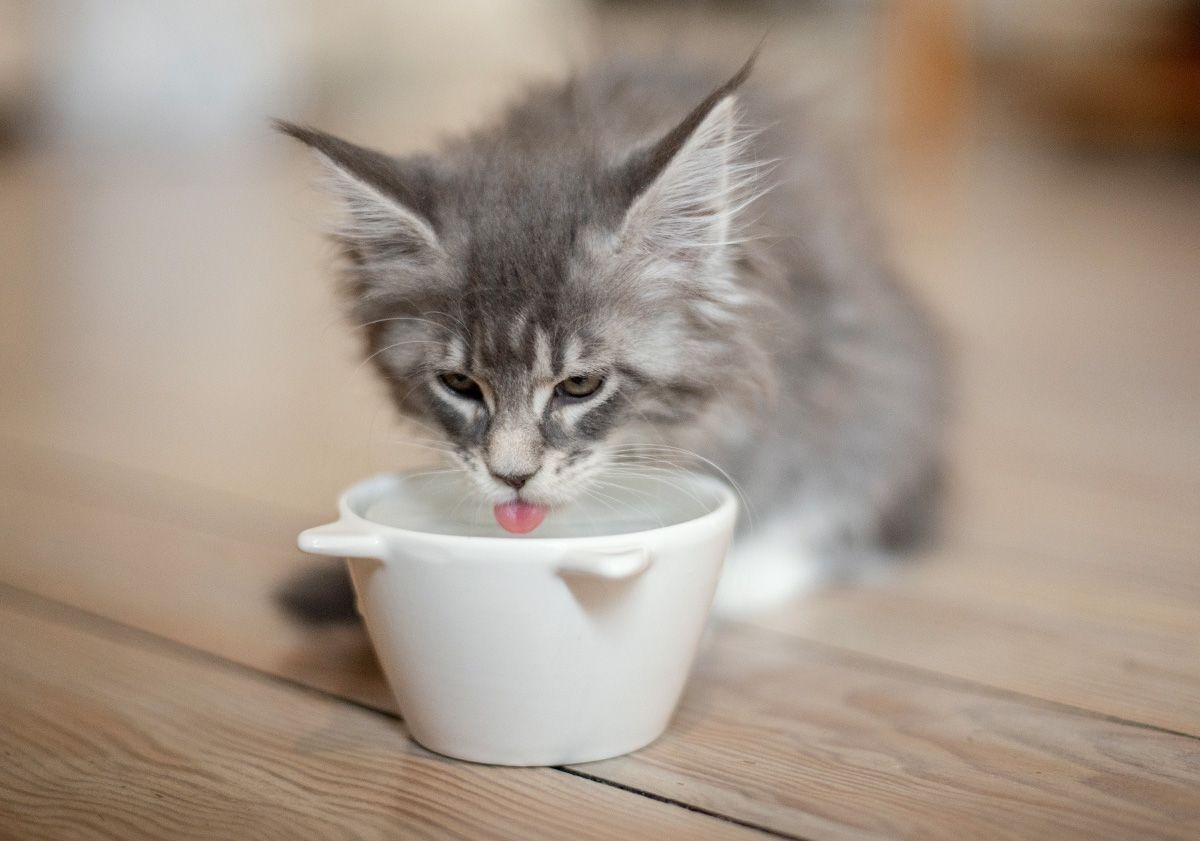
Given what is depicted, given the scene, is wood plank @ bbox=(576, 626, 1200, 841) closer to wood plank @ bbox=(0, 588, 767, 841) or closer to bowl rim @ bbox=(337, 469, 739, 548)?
wood plank @ bbox=(0, 588, 767, 841)

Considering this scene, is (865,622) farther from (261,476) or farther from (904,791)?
(261,476)

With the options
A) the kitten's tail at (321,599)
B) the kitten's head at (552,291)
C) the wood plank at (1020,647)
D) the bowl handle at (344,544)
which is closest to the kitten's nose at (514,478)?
the kitten's head at (552,291)

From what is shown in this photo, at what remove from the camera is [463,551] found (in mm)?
1062

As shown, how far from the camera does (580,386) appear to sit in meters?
1.37

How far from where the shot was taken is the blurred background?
2002 millimetres

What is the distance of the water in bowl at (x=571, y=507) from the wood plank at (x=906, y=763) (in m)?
0.21

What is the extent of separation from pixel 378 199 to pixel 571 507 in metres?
0.41

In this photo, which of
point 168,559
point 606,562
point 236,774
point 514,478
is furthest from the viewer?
point 168,559

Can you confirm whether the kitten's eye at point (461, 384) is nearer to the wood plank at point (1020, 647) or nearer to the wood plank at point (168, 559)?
the wood plank at point (168, 559)

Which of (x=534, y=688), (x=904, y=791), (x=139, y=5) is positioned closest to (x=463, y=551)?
(x=534, y=688)

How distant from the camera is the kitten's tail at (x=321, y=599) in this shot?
154 centimetres

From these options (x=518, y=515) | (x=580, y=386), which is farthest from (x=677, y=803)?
(x=580, y=386)

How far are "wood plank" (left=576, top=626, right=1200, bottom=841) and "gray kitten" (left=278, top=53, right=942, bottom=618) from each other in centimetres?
30

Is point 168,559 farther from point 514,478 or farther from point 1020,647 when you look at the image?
point 1020,647
